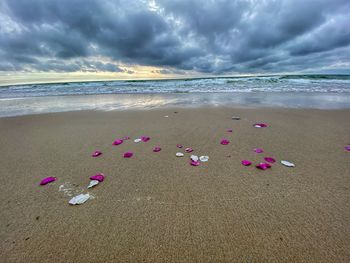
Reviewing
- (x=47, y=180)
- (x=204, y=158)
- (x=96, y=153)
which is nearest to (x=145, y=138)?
(x=96, y=153)

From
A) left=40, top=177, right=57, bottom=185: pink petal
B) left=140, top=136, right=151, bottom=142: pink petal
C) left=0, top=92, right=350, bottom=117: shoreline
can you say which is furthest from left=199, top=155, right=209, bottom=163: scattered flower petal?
left=0, top=92, right=350, bottom=117: shoreline

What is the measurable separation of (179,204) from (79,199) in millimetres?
1048

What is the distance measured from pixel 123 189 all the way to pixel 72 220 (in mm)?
534

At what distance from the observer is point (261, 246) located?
122cm

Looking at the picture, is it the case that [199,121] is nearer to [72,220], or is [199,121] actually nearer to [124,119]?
[124,119]

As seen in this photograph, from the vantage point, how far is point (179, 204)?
1623 millimetres

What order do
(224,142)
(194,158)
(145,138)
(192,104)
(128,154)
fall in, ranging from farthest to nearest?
(192,104)
(145,138)
(224,142)
(128,154)
(194,158)

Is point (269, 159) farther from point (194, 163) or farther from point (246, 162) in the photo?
point (194, 163)

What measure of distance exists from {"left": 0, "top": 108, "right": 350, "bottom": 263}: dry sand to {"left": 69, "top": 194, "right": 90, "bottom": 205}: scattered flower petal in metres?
0.06

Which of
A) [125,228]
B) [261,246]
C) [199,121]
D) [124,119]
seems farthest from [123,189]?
[124,119]

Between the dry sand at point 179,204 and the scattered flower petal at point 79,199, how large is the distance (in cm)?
6

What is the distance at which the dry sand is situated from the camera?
122 centimetres

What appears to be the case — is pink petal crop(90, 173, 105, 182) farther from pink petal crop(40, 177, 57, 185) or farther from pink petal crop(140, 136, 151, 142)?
pink petal crop(140, 136, 151, 142)

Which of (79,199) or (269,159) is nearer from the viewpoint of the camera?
(79,199)
